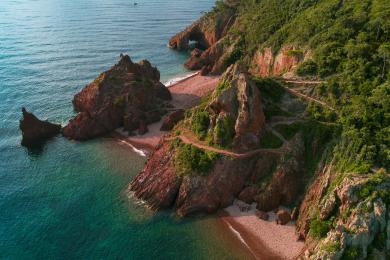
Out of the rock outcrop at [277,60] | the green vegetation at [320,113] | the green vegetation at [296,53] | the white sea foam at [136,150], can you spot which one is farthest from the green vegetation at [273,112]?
the white sea foam at [136,150]

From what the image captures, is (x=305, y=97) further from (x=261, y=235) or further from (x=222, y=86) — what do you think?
(x=261, y=235)

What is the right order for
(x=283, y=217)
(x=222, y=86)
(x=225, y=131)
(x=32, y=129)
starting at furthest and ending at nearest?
(x=32, y=129), (x=222, y=86), (x=225, y=131), (x=283, y=217)

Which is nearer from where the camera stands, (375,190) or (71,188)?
(375,190)

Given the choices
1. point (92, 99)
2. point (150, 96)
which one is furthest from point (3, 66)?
point (150, 96)

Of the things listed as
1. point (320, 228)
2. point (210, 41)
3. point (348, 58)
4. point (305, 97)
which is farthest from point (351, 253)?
point (210, 41)

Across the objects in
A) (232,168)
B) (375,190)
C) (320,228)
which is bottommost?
(320,228)

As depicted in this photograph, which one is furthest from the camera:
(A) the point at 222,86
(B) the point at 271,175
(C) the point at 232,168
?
(A) the point at 222,86

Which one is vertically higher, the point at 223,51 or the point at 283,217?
the point at 223,51
